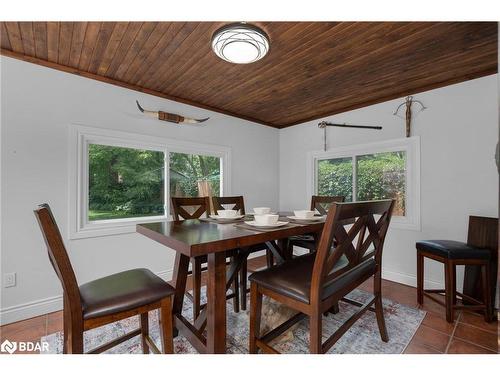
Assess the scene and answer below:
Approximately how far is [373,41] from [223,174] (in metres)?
2.32

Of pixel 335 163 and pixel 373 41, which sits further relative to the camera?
pixel 335 163

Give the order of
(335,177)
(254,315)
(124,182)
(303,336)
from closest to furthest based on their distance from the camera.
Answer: (254,315) → (303,336) → (124,182) → (335,177)

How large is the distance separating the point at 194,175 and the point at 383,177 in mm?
2498

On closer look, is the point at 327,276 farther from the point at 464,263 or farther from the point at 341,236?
the point at 464,263

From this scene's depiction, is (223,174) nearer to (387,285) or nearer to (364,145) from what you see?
(364,145)

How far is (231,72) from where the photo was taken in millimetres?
2312

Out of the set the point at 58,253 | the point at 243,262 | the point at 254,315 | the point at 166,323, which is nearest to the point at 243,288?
the point at 243,262

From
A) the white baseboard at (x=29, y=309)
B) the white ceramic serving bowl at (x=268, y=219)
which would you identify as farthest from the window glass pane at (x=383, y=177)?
the white baseboard at (x=29, y=309)

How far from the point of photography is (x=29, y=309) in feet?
6.59

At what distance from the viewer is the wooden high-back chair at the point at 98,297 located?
3.20 feet

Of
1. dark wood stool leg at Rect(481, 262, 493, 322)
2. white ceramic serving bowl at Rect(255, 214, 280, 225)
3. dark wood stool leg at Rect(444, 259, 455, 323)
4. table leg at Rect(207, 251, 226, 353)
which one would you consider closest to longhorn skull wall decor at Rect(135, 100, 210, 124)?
white ceramic serving bowl at Rect(255, 214, 280, 225)

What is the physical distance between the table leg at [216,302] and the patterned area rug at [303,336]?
40 centimetres

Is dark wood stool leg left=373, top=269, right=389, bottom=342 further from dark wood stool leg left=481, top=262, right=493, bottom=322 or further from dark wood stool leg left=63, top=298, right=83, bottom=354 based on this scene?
dark wood stool leg left=63, top=298, right=83, bottom=354

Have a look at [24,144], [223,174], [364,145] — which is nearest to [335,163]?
[364,145]
